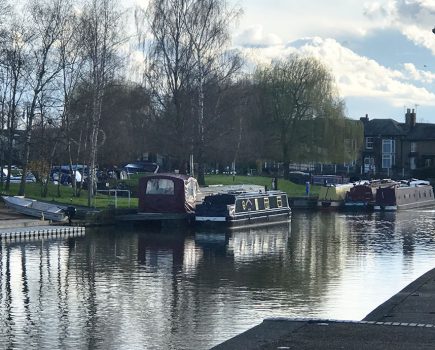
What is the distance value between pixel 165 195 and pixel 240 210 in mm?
4174

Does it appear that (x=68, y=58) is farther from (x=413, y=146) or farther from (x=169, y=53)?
(x=413, y=146)

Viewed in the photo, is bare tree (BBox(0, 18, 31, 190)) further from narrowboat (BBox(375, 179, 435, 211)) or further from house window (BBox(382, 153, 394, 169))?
house window (BBox(382, 153, 394, 169))

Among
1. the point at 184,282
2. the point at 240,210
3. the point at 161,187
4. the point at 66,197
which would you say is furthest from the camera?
the point at 66,197

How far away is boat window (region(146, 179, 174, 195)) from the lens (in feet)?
162

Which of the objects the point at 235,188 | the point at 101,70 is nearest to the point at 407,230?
the point at 235,188

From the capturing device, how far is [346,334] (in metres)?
16.0

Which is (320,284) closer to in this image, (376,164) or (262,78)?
(262,78)

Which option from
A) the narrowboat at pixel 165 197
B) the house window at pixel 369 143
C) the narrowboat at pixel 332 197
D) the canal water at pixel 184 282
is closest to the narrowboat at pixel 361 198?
the narrowboat at pixel 332 197

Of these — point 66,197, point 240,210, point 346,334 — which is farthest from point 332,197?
point 346,334

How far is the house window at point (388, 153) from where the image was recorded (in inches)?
4966

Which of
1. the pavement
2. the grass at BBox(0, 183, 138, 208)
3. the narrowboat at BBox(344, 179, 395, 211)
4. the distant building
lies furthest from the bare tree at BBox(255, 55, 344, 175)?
the pavement

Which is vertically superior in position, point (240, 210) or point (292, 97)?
point (292, 97)

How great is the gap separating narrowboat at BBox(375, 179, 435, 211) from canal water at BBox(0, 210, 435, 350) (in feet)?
69.1

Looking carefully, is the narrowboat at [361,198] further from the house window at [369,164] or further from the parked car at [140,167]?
the house window at [369,164]
